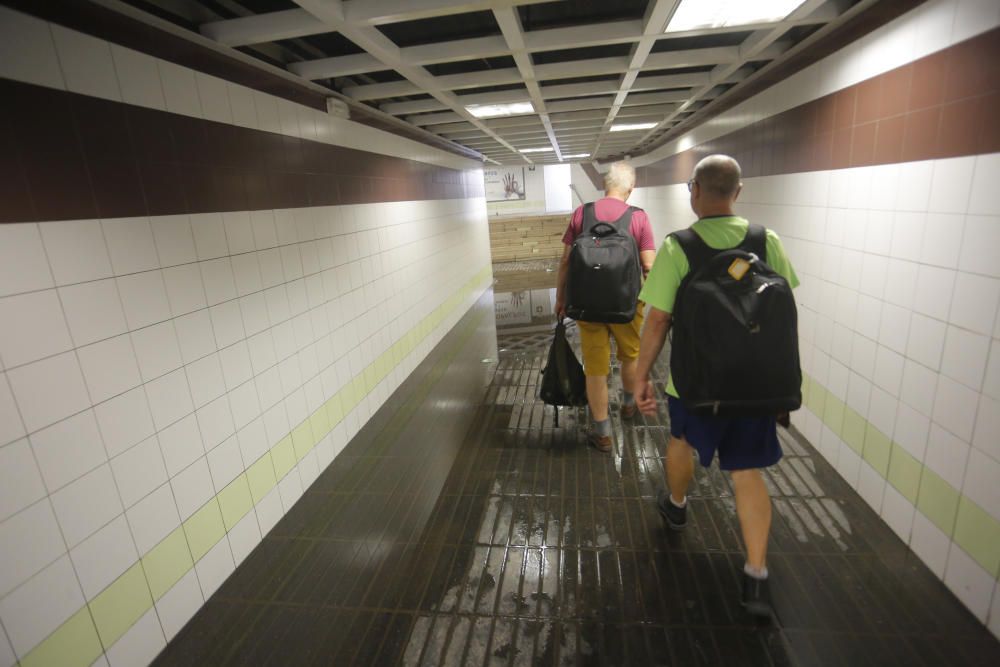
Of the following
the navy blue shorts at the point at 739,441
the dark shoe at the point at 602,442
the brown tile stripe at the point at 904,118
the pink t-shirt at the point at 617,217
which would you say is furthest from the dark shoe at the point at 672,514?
the brown tile stripe at the point at 904,118

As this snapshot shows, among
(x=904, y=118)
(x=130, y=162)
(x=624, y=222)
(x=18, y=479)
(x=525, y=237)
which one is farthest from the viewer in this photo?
(x=525, y=237)

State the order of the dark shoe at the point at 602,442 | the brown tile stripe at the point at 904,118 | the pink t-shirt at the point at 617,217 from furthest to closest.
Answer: the dark shoe at the point at 602,442 < the pink t-shirt at the point at 617,217 < the brown tile stripe at the point at 904,118

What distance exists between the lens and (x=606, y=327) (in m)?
3.05

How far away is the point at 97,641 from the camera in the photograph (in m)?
1.76

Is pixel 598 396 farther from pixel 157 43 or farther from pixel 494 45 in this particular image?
pixel 157 43

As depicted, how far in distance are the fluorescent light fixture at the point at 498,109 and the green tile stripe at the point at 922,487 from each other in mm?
3342

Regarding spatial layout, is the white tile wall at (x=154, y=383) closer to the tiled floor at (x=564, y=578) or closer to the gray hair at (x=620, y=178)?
the tiled floor at (x=564, y=578)

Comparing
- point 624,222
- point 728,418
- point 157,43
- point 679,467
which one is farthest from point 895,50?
point 157,43

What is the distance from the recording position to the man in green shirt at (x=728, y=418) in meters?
1.82

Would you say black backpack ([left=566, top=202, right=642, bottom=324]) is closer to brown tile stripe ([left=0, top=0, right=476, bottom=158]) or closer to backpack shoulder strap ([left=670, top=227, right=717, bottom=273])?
backpack shoulder strap ([left=670, top=227, right=717, bottom=273])

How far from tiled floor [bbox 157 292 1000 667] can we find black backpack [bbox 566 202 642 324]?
1.01 m

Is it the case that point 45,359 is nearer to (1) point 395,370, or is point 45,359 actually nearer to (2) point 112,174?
(2) point 112,174

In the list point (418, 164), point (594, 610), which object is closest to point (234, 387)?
point (594, 610)

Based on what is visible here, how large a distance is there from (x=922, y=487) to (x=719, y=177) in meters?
1.61
